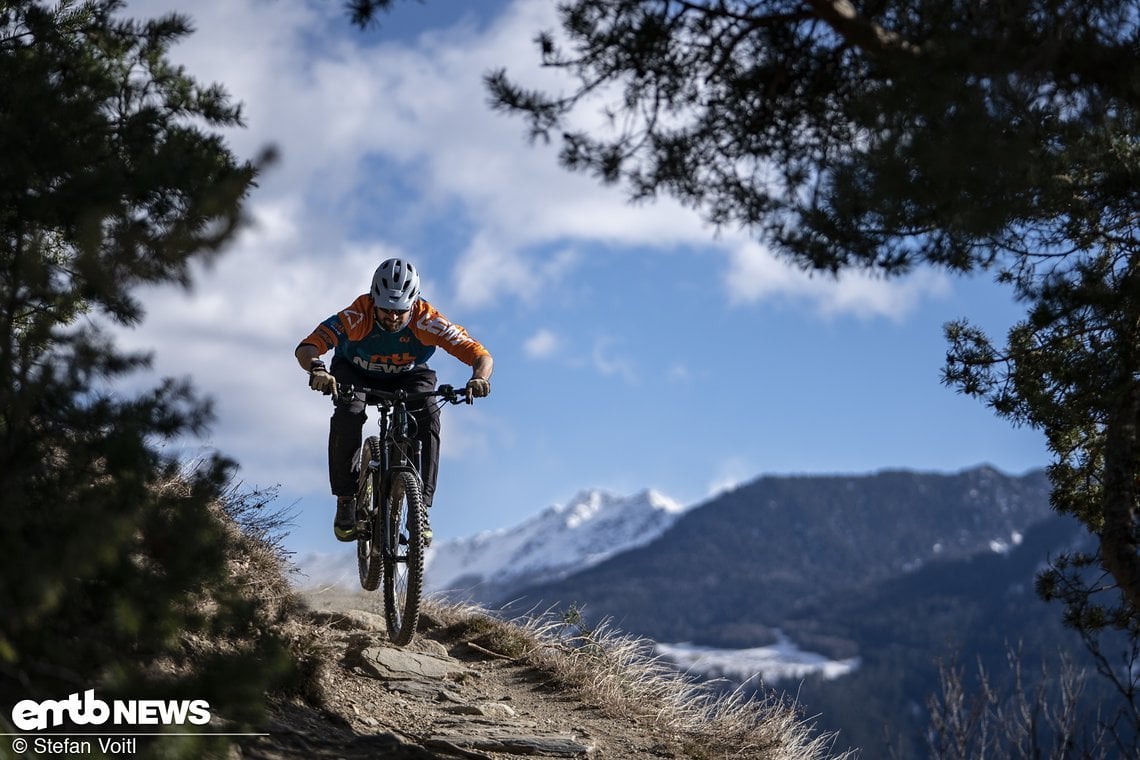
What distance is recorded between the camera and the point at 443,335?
8.86 meters

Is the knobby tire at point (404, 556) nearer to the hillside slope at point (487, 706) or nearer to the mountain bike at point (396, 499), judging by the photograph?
the mountain bike at point (396, 499)

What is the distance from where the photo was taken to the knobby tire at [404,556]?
8.45 metres

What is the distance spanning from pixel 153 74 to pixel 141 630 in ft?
12.2

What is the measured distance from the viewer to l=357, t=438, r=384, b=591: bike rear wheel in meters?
8.86

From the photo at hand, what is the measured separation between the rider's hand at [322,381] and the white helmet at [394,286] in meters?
0.66

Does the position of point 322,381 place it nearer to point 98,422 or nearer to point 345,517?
point 345,517

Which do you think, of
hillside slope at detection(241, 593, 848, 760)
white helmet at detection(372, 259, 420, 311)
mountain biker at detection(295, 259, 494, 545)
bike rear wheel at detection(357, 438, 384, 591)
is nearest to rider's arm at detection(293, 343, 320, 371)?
mountain biker at detection(295, 259, 494, 545)

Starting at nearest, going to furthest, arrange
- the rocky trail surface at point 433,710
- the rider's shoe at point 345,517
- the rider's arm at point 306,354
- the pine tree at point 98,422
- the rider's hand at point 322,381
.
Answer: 1. the pine tree at point 98,422
2. the rocky trail surface at point 433,710
3. the rider's hand at point 322,381
4. the rider's arm at point 306,354
5. the rider's shoe at point 345,517

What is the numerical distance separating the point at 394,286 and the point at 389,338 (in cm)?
53

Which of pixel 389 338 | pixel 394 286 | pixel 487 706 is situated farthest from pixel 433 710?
pixel 394 286

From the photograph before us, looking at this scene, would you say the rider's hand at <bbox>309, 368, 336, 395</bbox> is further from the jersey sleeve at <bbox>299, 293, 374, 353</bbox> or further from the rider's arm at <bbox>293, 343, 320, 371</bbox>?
the jersey sleeve at <bbox>299, 293, 374, 353</bbox>

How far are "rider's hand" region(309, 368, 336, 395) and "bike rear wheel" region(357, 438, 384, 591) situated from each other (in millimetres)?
764

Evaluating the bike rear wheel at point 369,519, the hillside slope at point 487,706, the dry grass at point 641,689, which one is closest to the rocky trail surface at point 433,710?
the hillside slope at point 487,706

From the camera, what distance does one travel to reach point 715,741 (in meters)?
9.51
